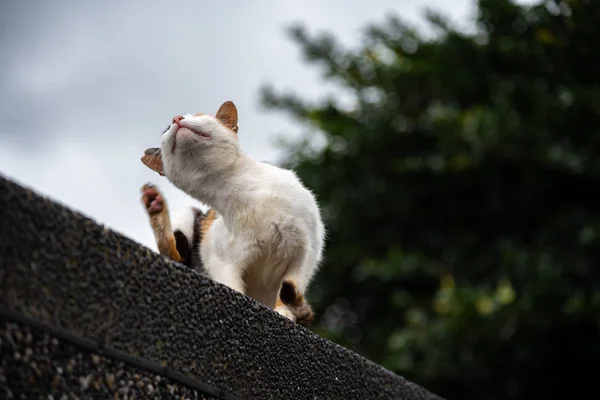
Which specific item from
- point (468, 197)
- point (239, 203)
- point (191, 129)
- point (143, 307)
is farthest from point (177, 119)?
point (468, 197)

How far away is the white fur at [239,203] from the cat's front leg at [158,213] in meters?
0.08

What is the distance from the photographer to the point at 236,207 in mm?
2023

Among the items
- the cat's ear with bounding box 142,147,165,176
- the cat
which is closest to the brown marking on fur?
the cat

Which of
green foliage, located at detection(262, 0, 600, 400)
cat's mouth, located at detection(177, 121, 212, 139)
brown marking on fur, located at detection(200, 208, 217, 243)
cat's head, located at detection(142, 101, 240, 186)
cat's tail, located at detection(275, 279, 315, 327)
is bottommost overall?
green foliage, located at detection(262, 0, 600, 400)

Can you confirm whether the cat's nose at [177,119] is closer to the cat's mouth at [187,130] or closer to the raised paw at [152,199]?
the cat's mouth at [187,130]

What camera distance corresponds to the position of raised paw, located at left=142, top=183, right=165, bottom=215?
1.97m

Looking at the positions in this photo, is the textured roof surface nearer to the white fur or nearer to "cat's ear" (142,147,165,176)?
the white fur

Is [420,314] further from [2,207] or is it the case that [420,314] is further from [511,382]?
[2,207]

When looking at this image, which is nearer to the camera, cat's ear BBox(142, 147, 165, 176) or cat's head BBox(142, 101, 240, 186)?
cat's head BBox(142, 101, 240, 186)

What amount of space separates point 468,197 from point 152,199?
4789mm

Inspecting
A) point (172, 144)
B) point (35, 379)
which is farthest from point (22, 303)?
point (172, 144)

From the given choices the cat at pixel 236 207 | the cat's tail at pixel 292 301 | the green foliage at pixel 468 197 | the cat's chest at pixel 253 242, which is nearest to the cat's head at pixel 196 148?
the cat at pixel 236 207

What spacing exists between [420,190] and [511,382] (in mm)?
1683

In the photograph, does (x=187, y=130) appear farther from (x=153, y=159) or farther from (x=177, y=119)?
(x=153, y=159)
